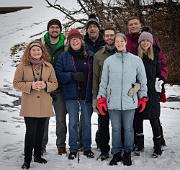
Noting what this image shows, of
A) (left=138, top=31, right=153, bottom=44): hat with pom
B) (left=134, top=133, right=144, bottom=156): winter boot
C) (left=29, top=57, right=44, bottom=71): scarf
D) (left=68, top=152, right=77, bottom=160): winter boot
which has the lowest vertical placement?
(left=68, top=152, right=77, bottom=160): winter boot

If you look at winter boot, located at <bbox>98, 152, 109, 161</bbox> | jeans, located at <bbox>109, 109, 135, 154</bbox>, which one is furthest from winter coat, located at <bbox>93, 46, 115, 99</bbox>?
winter boot, located at <bbox>98, 152, 109, 161</bbox>

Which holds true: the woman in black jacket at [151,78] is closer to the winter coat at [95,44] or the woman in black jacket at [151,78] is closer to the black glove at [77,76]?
the winter coat at [95,44]

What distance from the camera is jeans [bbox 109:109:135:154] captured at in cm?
507

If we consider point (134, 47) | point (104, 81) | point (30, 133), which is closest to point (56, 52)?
point (104, 81)

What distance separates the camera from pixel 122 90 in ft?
16.4

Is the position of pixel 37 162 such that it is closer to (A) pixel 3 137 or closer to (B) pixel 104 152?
(B) pixel 104 152

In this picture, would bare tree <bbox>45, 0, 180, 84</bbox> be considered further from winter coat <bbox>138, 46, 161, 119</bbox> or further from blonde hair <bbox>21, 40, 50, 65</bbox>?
blonde hair <bbox>21, 40, 50, 65</bbox>

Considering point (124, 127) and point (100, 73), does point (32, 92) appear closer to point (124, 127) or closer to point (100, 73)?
point (100, 73)

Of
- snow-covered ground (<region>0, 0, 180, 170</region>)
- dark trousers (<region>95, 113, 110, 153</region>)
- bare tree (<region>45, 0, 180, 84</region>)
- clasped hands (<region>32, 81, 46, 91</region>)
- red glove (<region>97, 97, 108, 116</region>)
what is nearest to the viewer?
clasped hands (<region>32, 81, 46, 91</region>)

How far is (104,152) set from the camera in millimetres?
5398

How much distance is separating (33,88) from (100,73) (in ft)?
3.30

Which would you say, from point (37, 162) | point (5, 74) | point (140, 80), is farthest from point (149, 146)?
point (5, 74)

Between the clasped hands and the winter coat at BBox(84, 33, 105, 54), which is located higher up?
the winter coat at BBox(84, 33, 105, 54)

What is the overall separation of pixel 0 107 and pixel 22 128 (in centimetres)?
218
